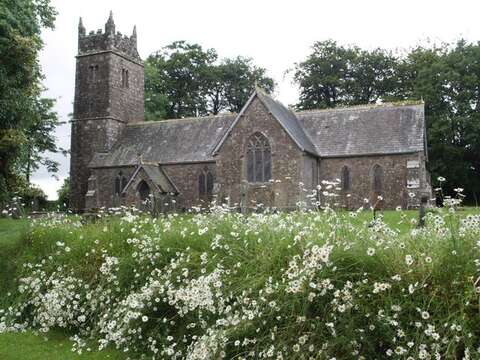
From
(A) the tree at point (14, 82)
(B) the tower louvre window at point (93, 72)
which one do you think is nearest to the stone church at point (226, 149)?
(B) the tower louvre window at point (93, 72)

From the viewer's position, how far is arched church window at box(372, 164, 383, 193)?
3338 centimetres

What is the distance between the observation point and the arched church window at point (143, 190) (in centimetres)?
3681

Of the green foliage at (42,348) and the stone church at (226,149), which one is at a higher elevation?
the stone church at (226,149)

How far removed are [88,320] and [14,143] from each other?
14509 millimetres

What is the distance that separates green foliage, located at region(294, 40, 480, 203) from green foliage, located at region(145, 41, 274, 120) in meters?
9.33

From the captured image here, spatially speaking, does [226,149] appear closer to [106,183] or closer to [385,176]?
[385,176]

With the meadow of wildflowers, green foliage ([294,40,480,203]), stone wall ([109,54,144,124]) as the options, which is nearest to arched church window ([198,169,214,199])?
stone wall ([109,54,144,124])

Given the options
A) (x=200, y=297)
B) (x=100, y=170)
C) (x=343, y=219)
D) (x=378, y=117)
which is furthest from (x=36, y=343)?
(x=100, y=170)

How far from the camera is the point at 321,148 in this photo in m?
34.8

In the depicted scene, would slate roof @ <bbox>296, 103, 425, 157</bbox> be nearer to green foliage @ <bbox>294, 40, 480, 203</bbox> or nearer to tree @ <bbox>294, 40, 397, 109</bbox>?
green foliage @ <bbox>294, 40, 480, 203</bbox>

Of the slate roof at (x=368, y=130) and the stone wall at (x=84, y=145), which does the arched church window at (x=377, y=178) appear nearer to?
the slate roof at (x=368, y=130)

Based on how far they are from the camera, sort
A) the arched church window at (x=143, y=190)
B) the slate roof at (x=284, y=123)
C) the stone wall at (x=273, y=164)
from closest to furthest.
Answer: the stone wall at (x=273, y=164) < the slate roof at (x=284, y=123) < the arched church window at (x=143, y=190)

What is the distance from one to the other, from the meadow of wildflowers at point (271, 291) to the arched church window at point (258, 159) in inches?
933

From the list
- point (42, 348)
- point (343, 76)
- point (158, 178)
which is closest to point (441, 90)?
point (343, 76)
